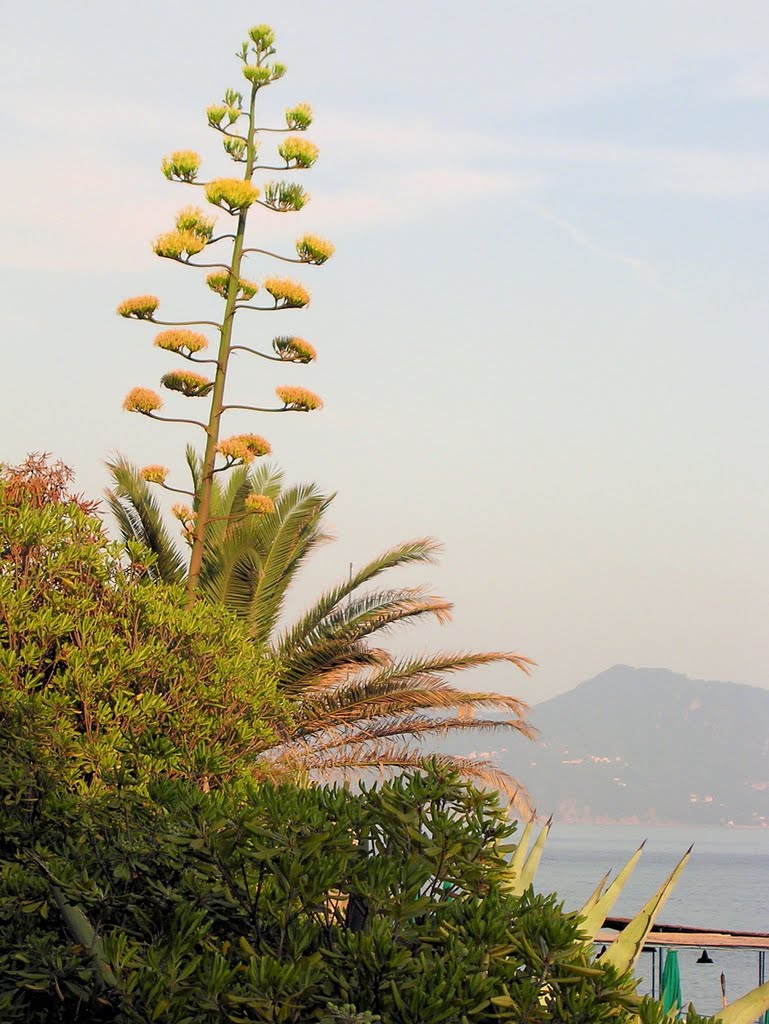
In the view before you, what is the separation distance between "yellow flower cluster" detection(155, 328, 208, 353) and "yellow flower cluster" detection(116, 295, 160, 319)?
357 mm

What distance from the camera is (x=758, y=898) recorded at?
113375 millimetres

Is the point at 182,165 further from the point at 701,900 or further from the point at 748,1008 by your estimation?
the point at 701,900

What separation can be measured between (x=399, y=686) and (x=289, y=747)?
185 inches

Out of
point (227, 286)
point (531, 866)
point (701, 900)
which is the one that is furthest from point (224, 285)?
point (701, 900)

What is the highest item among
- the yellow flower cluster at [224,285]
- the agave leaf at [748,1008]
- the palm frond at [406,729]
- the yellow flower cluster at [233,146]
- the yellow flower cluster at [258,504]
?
the yellow flower cluster at [233,146]

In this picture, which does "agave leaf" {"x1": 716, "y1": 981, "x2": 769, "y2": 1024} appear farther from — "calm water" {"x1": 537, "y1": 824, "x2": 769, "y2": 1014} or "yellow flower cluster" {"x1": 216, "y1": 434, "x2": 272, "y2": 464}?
"calm water" {"x1": 537, "y1": 824, "x2": 769, "y2": 1014}

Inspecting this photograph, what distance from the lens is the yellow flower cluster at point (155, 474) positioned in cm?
1376

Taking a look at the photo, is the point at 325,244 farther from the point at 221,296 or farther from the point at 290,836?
the point at 290,836

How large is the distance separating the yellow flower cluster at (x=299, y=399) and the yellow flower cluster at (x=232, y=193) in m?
1.96

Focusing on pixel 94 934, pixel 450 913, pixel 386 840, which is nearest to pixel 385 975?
pixel 450 913

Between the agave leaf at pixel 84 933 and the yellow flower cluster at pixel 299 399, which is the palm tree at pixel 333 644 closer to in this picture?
the yellow flower cluster at pixel 299 399

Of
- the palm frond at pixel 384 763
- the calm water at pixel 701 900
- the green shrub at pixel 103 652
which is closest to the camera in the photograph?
the green shrub at pixel 103 652

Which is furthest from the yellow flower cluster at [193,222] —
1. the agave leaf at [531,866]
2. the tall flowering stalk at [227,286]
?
the agave leaf at [531,866]

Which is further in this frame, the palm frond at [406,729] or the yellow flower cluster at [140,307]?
the palm frond at [406,729]
